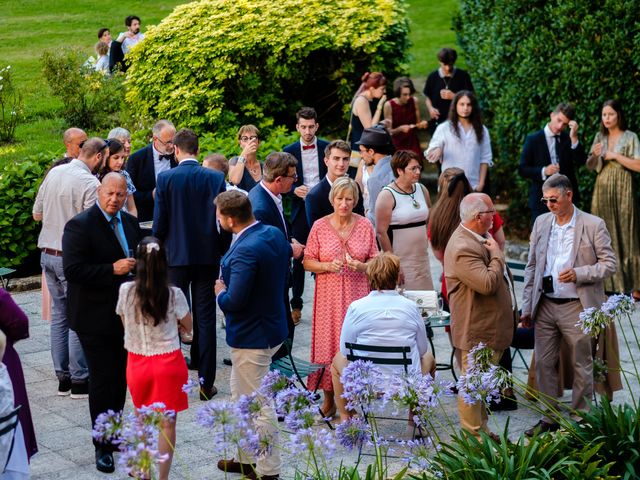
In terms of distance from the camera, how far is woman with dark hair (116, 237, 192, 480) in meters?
6.89

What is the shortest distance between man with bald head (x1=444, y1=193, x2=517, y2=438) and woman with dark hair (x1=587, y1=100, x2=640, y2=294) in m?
4.13

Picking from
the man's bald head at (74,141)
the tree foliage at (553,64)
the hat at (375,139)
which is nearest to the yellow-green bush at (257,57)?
the tree foliage at (553,64)

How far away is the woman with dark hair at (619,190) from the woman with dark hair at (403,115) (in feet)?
9.16

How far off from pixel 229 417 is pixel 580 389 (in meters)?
4.30

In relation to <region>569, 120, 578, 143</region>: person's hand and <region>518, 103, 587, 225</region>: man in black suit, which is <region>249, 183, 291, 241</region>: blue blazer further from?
<region>569, 120, 578, 143</region>: person's hand

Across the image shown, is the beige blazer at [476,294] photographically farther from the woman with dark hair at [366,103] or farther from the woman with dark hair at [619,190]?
the woman with dark hair at [366,103]

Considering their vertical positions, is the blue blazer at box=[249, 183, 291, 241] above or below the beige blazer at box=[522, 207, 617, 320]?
above

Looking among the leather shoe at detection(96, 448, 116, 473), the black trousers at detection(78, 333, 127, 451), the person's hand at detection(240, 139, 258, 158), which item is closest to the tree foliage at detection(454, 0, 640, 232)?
the person's hand at detection(240, 139, 258, 158)

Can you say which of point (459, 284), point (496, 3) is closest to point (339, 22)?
point (496, 3)

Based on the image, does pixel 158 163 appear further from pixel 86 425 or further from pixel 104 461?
pixel 104 461

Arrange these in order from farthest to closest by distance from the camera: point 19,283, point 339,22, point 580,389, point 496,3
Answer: point 339,22 < point 496,3 < point 19,283 < point 580,389

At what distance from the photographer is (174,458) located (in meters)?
7.95

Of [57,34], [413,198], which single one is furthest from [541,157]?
A: [57,34]

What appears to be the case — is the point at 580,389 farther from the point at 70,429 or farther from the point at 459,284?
the point at 70,429
